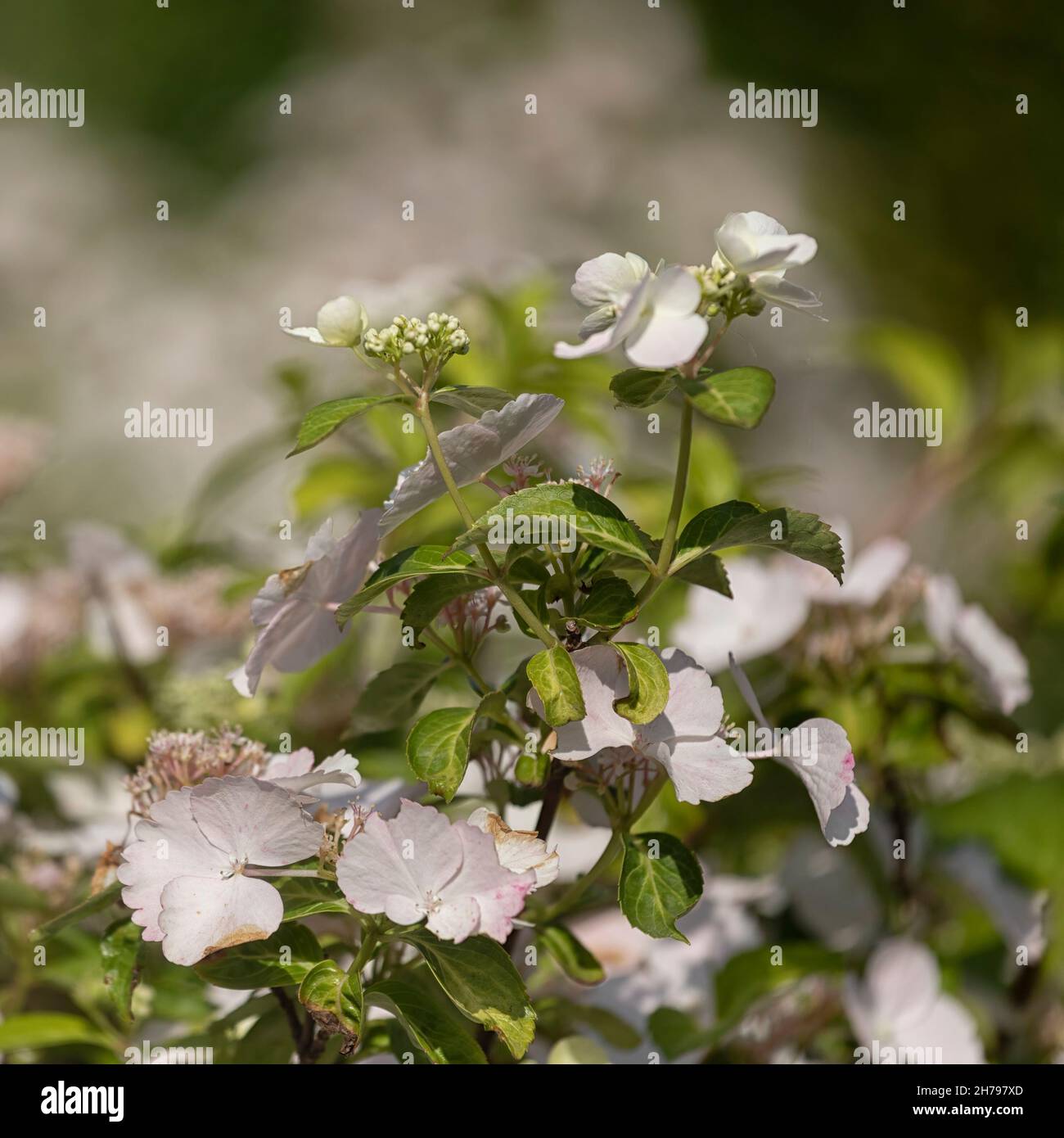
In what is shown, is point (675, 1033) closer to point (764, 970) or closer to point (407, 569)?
point (764, 970)

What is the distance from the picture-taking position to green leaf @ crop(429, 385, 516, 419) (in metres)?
0.43

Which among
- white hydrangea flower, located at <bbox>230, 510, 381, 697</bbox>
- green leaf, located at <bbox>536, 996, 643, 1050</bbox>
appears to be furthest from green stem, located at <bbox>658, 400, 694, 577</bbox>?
green leaf, located at <bbox>536, 996, 643, 1050</bbox>

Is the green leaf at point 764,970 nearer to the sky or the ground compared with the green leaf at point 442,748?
nearer to the ground

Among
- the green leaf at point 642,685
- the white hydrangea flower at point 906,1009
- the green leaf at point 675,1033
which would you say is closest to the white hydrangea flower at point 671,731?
the green leaf at point 642,685

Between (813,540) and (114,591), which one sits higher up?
(813,540)

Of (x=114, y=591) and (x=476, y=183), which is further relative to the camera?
(x=476, y=183)

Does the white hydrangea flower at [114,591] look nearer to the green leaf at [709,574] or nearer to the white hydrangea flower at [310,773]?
the white hydrangea flower at [310,773]

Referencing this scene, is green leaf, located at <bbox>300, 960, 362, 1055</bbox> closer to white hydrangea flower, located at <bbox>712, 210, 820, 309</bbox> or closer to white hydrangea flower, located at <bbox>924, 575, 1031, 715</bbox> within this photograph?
white hydrangea flower, located at <bbox>712, 210, 820, 309</bbox>

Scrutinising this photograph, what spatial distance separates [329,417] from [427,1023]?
22 centimetres

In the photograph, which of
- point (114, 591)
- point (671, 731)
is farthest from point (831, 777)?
point (114, 591)

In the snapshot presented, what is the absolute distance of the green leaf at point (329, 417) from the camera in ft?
1.32

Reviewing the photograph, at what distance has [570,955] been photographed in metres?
0.47

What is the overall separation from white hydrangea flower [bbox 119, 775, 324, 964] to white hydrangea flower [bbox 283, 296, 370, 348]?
15 centimetres

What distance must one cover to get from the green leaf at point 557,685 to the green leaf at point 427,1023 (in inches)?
4.7
